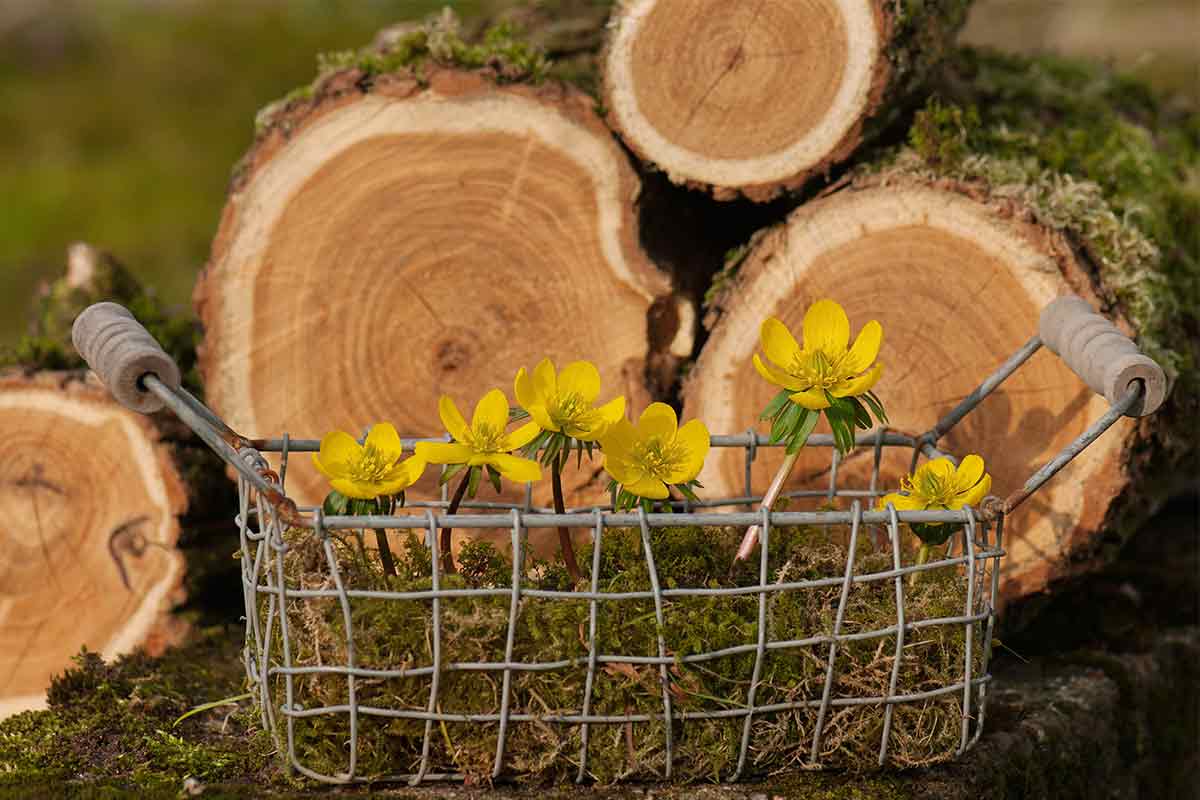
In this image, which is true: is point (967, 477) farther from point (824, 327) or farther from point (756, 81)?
point (756, 81)

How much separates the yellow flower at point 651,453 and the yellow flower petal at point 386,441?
0.26 m

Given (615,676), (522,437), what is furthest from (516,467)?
(615,676)

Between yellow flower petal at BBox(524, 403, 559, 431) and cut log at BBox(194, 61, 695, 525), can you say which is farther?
cut log at BBox(194, 61, 695, 525)

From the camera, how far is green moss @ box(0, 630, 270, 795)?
1693 mm

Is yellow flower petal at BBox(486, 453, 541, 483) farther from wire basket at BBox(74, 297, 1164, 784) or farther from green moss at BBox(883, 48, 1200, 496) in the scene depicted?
green moss at BBox(883, 48, 1200, 496)

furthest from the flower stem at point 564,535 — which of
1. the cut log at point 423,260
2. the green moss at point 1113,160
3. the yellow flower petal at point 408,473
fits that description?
the green moss at point 1113,160

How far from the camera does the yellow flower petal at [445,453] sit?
5.03 ft

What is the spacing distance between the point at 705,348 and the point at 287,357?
0.77 m

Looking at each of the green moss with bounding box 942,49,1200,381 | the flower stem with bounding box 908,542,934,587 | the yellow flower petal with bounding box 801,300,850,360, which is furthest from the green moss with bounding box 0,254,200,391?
the green moss with bounding box 942,49,1200,381

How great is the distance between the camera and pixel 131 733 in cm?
183

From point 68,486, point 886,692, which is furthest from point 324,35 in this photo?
point 886,692

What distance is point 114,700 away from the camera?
1922mm

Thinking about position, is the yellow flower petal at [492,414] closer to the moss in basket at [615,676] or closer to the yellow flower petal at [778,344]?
the moss in basket at [615,676]

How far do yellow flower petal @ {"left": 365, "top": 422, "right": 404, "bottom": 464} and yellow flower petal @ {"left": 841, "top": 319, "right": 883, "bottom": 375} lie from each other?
1.91 feet
